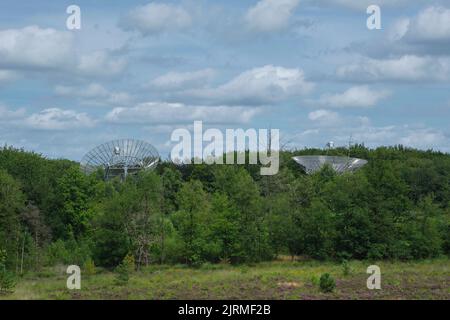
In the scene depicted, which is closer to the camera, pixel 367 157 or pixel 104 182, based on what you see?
pixel 104 182

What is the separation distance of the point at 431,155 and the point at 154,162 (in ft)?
205

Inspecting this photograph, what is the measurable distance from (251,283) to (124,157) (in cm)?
3115

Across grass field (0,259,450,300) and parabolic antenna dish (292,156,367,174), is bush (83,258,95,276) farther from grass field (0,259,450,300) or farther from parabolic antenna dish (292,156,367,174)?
parabolic antenna dish (292,156,367,174)

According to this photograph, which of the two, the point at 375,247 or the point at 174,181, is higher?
the point at 174,181

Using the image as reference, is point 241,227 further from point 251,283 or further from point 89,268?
point 251,283

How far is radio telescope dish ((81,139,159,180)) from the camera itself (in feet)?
212

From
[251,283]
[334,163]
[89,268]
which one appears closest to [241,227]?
[89,268]

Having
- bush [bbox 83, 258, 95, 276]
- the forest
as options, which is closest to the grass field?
bush [bbox 83, 258, 95, 276]

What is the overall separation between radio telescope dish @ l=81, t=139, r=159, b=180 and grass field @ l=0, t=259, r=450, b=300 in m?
18.6
